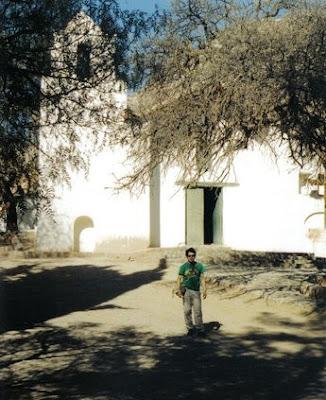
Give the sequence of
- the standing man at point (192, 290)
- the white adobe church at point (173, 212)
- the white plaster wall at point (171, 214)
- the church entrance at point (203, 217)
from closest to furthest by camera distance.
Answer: the standing man at point (192, 290)
the white adobe church at point (173, 212)
the white plaster wall at point (171, 214)
the church entrance at point (203, 217)

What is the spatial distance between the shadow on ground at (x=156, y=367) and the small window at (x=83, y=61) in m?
3.13

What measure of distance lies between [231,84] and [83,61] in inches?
193

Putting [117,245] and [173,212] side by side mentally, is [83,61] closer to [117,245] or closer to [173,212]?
[117,245]

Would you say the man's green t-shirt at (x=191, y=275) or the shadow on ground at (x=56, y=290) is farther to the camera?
the shadow on ground at (x=56, y=290)

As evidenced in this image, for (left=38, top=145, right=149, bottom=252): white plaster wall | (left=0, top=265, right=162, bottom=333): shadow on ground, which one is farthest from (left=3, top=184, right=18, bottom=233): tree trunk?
(left=38, top=145, right=149, bottom=252): white plaster wall

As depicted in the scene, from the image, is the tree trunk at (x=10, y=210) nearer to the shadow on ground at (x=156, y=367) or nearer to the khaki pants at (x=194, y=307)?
the shadow on ground at (x=156, y=367)

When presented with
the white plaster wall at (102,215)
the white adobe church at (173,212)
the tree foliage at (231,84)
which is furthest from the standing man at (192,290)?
the white plaster wall at (102,215)

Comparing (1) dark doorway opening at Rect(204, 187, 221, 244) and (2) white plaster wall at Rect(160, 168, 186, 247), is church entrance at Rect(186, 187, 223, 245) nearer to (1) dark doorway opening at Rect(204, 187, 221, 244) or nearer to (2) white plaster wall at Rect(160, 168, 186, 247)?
(1) dark doorway opening at Rect(204, 187, 221, 244)

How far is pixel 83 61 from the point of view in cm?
612

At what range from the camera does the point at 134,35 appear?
6426 millimetres

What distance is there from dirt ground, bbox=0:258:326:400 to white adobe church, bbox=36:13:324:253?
19.3 ft

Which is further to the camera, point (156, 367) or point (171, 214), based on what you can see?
point (171, 214)

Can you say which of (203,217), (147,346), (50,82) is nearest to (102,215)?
(203,217)

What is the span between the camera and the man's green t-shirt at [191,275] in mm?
9305
